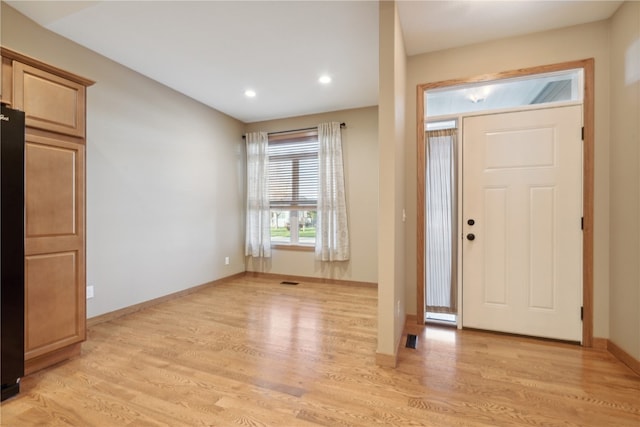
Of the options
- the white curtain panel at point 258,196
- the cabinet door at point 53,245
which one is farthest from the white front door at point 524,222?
the cabinet door at point 53,245

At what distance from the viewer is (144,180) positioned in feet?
11.6

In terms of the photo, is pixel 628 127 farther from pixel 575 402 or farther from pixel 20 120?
pixel 20 120

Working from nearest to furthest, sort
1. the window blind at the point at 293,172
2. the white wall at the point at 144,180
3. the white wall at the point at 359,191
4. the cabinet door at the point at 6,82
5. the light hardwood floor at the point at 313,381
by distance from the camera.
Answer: the light hardwood floor at the point at 313,381 < the cabinet door at the point at 6,82 < the white wall at the point at 144,180 < the white wall at the point at 359,191 < the window blind at the point at 293,172

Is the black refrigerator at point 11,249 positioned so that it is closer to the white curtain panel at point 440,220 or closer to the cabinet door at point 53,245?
the cabinet door at point 53,245

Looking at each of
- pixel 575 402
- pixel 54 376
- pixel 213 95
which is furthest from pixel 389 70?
pixel 54 376

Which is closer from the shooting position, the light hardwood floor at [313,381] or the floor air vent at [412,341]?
the light hardwood floor at [313,381]

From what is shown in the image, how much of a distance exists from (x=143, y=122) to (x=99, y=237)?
4.73ft

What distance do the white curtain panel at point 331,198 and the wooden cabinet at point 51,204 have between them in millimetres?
3021

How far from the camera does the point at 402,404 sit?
1.74m

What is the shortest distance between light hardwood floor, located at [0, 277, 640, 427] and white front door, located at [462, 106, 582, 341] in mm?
266

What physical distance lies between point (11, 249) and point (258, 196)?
3457 millimetres

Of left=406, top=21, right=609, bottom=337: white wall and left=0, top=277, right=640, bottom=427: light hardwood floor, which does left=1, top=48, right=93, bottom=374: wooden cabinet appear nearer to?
left=0, top=277, right=640, bottom=427: light hardwood floor

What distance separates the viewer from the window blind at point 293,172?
4848 mm

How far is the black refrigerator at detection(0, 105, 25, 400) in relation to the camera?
5.73ft
